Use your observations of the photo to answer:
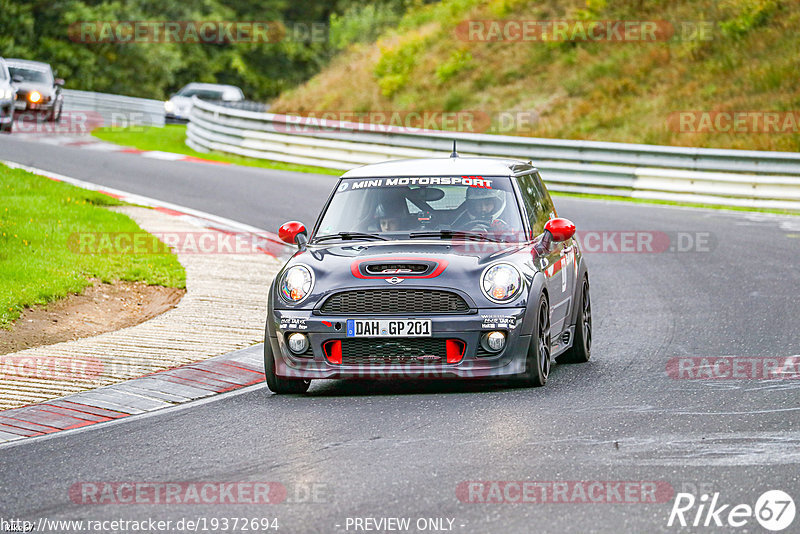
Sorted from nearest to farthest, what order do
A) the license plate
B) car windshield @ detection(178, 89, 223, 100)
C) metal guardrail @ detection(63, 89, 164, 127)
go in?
the license plate → metal guardrail @ detection(63, 89, 164, 127) → car windshield @ detection(178, 89, 223, 100)

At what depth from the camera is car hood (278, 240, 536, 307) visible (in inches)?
326

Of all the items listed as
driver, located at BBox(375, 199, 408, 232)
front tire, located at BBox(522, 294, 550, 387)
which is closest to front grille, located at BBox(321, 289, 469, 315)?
front tire, located at BBox(522, 294, 550, 387)

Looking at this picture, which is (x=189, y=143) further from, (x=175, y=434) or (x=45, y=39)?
(x=175, y=434)

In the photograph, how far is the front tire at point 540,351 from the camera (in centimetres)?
835

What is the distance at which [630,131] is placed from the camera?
27750 millimetres

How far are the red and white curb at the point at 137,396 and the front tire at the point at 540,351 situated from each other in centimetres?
208

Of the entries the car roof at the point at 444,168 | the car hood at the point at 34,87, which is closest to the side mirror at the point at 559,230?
the car roof at the point at 444,168

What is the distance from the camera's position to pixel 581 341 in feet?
32.0

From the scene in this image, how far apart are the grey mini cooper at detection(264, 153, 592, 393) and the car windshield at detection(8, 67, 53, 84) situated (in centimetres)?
2697

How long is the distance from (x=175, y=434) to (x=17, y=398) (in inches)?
63.8

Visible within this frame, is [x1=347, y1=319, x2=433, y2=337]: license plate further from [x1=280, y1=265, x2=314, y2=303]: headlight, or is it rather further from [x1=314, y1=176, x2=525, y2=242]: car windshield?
[x1=314, y1=176, x2=525, y2=242]: car windshield

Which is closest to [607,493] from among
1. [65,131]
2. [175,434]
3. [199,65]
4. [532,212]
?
[175,434]

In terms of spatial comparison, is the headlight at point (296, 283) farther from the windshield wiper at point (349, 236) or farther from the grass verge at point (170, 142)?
the grass verge at point (170, 142)

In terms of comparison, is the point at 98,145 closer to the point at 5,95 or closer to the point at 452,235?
the point at 5,95
